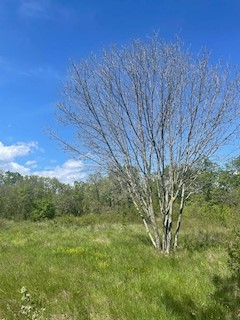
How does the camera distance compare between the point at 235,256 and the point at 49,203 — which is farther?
the point at 49,203

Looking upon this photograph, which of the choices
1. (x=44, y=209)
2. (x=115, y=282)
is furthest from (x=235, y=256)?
(x=44, y=209)

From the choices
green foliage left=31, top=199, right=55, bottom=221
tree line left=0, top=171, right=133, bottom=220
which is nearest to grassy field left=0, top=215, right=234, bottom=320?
tree line left=0, top=171, right=133, bottom=220

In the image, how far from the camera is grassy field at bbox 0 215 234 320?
5016 millimetres

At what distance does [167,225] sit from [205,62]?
4.90 metres

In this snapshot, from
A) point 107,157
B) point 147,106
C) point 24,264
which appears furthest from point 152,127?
point 24,264

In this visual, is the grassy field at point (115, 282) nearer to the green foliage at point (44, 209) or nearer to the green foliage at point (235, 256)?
the green foliage at point (235, 256)

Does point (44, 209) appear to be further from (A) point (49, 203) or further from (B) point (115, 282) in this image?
(B) point (115, 282)

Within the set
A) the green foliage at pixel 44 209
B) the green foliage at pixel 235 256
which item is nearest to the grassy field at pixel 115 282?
the green foliage at pixel 235 256

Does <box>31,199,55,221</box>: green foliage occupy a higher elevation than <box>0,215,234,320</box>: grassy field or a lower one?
higher

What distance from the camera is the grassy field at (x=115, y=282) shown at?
502cm

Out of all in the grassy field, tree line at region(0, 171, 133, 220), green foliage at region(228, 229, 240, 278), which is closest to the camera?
the grassy field

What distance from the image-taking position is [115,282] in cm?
650

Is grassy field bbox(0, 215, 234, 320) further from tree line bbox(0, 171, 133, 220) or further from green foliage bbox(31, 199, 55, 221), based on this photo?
green foliage bbox(31, 199, 55, 221)

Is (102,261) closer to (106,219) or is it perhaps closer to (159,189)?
(159,189)
